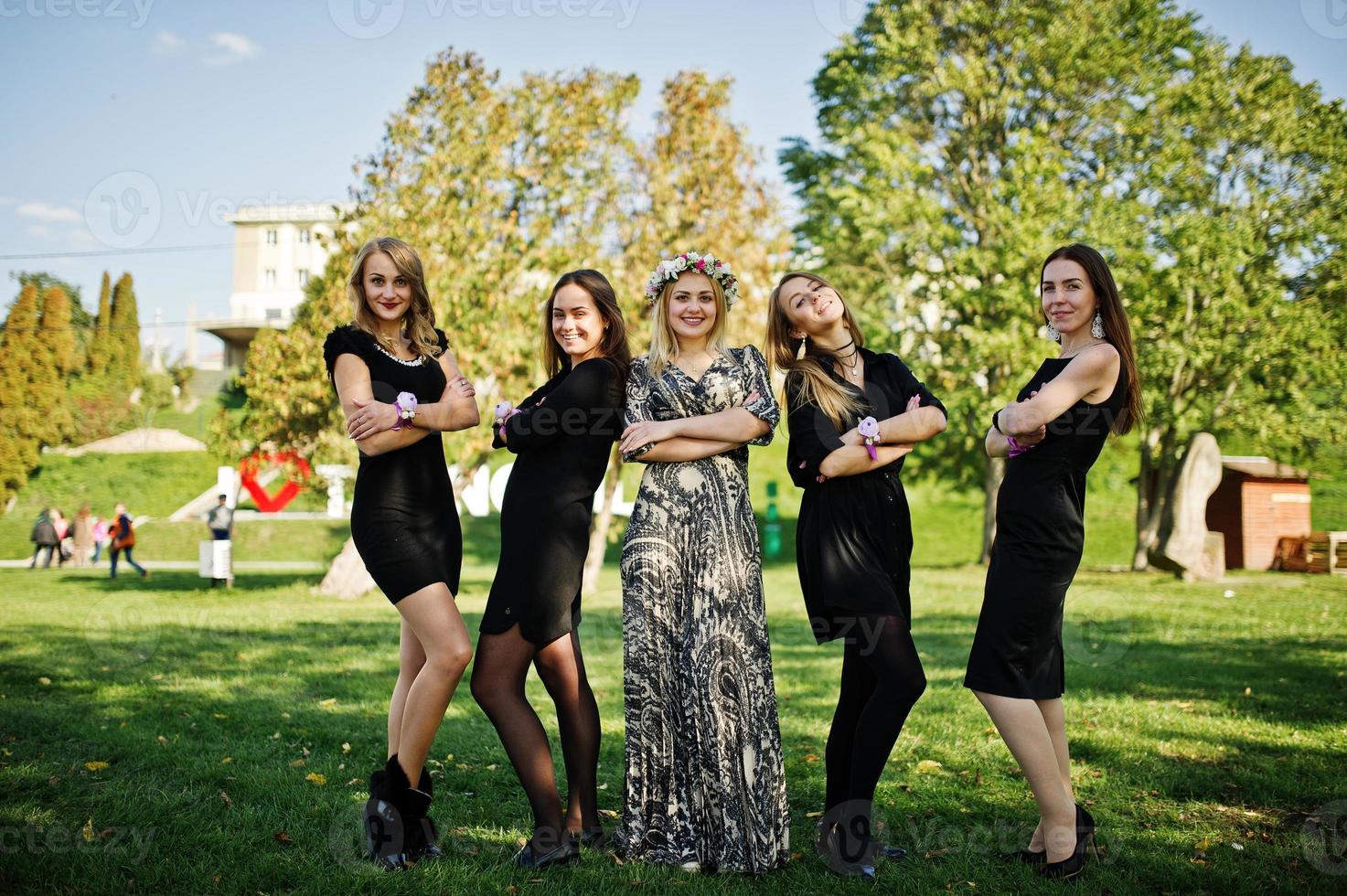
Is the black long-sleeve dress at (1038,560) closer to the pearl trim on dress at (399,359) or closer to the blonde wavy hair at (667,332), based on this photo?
the blonde wavy hair at (667,332)

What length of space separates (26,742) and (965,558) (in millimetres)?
27465

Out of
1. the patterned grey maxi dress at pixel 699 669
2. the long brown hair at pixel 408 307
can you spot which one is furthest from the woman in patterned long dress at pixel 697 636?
the long brown hair at pixel 408 307

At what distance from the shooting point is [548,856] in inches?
148

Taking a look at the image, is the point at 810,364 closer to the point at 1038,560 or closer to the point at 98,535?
the point at 1038,560

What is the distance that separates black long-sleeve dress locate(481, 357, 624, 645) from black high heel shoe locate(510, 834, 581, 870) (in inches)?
30.9

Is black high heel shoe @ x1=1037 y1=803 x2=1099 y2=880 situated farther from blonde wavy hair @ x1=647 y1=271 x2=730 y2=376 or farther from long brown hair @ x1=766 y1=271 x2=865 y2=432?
blonde wavy hair @ x1=647 y1=271 x2=730 y2=376

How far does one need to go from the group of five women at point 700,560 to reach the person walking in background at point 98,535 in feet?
91.5

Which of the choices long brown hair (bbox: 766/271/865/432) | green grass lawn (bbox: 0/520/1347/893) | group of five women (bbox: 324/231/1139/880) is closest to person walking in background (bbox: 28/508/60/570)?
green grass lawn (bbox: 0/520/1347/893)

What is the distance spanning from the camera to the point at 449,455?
53.6 feet

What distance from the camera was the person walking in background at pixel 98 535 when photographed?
27505 mm

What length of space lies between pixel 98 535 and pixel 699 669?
1161 inches

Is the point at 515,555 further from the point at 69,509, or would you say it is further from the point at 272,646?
the point at 69,509

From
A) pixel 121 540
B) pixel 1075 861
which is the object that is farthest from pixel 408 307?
pixel 121 540

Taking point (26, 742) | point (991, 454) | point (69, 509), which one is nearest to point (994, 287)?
point (991, 454)
